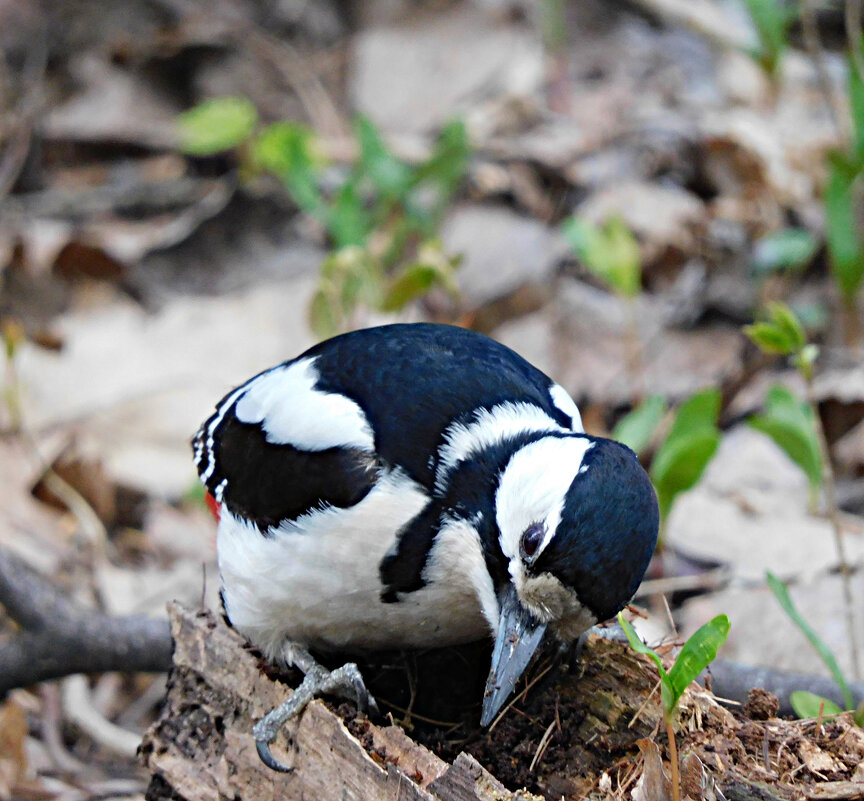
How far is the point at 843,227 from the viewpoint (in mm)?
4957

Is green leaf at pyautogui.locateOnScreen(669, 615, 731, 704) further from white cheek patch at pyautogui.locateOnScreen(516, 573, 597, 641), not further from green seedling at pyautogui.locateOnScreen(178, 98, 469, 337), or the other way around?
green seedling at pyautogui.locateOnScreen(178, 98, 469, 337)

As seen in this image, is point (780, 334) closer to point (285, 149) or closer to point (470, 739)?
point (470, 739)

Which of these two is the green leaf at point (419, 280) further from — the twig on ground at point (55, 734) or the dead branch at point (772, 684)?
the dead branch at point (772, 684)

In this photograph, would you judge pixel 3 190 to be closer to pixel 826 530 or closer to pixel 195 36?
pixel 195 36

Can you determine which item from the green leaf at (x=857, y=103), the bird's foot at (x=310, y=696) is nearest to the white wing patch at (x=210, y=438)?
the bird's foot at (x=310, y=696)

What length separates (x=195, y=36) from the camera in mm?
7570

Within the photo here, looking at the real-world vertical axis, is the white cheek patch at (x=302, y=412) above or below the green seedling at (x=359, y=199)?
above

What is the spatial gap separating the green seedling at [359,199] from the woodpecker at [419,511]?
193cm

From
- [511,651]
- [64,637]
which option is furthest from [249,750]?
[64,637]

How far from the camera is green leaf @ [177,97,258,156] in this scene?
670 centimetres

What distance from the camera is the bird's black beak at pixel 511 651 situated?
248cm

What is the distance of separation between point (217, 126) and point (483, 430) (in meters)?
4.57

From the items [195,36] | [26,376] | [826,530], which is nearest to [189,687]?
[826,530]

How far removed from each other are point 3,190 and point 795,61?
5.48 metres
